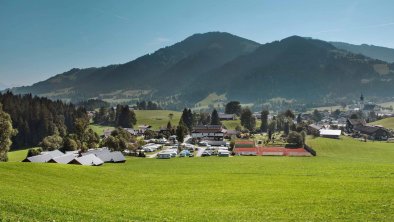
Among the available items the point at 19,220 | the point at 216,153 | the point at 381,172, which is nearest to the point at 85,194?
the point at 19,220

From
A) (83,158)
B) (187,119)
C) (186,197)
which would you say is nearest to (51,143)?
(83,158)

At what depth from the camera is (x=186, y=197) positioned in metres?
36.7

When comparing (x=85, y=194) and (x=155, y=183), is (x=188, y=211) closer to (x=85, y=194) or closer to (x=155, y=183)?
(x=85, y=194)

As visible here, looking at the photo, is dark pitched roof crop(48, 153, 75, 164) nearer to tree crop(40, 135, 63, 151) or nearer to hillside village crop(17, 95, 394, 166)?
hillside village crop(17, 95, 394, 166)

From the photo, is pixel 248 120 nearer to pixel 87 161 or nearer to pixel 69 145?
pixel 69 145

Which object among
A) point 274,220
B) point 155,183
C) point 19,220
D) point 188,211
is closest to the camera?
point 19,220

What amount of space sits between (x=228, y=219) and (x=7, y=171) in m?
26.4

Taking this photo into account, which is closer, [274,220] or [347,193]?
[274,220]

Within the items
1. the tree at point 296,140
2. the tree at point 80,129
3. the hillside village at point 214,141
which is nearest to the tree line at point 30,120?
the hillside village at point 214,141

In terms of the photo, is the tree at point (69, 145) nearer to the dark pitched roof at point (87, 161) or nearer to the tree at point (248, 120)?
the dark pitched roof at point (87, 161)

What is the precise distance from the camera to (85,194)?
35562mm

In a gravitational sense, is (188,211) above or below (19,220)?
below

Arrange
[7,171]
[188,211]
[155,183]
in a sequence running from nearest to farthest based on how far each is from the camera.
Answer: [188,211]
[7,171]
[155,183]

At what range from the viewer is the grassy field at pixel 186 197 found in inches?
1002
